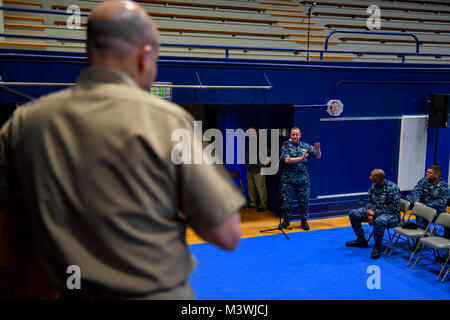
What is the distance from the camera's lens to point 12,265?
1109 millimetres

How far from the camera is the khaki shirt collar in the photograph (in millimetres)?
871

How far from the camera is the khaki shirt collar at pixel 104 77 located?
0.87 meters

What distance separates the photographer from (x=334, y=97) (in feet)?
24.2

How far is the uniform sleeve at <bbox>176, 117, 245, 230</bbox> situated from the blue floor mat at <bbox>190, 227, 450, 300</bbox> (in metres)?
3.75

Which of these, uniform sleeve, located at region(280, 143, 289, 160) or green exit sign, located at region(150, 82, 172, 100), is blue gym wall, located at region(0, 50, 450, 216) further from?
uniform sleeve, located at region(280, 143, 289, 160)

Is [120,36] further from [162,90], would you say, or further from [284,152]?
[284,152]

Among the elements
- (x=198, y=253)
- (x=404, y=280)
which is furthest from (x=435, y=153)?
(x=198, y=253)

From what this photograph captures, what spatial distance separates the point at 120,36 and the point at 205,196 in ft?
1.26

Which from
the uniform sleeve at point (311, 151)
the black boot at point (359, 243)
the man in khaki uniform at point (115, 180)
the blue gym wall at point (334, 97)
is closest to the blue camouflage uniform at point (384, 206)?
the black boot at point (359, 243)

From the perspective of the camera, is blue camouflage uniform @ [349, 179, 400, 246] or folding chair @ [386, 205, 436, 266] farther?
blue camouflage uniform @ [349, 179, 400, 246]

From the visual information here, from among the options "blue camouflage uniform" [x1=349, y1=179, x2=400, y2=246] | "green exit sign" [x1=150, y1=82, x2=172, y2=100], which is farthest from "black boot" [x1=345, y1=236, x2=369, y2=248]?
"green exit sign" [x1=150, y1=82, x2=172, y2=100]

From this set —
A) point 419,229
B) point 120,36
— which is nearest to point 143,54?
point 120,36

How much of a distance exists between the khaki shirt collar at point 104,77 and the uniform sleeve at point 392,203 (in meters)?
5.48
